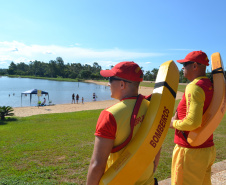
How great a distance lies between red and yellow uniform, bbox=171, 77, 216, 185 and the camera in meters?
2.08

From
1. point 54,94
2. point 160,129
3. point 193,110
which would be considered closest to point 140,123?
point 160,129

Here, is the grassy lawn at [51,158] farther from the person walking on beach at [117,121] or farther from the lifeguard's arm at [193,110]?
the person walking on beach at [117,121]

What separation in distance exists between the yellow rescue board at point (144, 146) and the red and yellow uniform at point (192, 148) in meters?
0.58

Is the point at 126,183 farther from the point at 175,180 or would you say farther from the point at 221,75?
the point at 221,75

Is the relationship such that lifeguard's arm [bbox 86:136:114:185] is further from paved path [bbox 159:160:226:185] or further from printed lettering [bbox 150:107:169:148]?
paved path [bbox 159:160:226:185]

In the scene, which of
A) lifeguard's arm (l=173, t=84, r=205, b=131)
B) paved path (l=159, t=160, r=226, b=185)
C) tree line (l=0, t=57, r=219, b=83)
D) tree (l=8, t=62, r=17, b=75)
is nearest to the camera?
lifeguard's arm (l=173, t=84, r=205, b=131)

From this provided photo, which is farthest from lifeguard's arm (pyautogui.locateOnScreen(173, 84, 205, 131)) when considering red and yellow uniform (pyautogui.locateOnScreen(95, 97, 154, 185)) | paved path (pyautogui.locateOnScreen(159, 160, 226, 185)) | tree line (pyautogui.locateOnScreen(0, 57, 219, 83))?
tree line (pyautogui.locateOnScreen(0, 57, 219, 83))

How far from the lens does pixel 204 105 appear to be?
2297 millimetres

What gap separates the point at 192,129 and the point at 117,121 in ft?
3.32

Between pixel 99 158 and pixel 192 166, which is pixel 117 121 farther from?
pixel 192 166

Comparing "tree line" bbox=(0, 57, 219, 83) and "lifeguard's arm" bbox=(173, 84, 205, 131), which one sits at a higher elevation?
"tree line" bbox=(0, 57, 219, 83)

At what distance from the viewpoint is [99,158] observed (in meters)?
1.45

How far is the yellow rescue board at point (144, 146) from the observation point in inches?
56.9

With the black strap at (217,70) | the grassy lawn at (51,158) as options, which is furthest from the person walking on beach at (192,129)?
the grassy lawn at (51,158)
